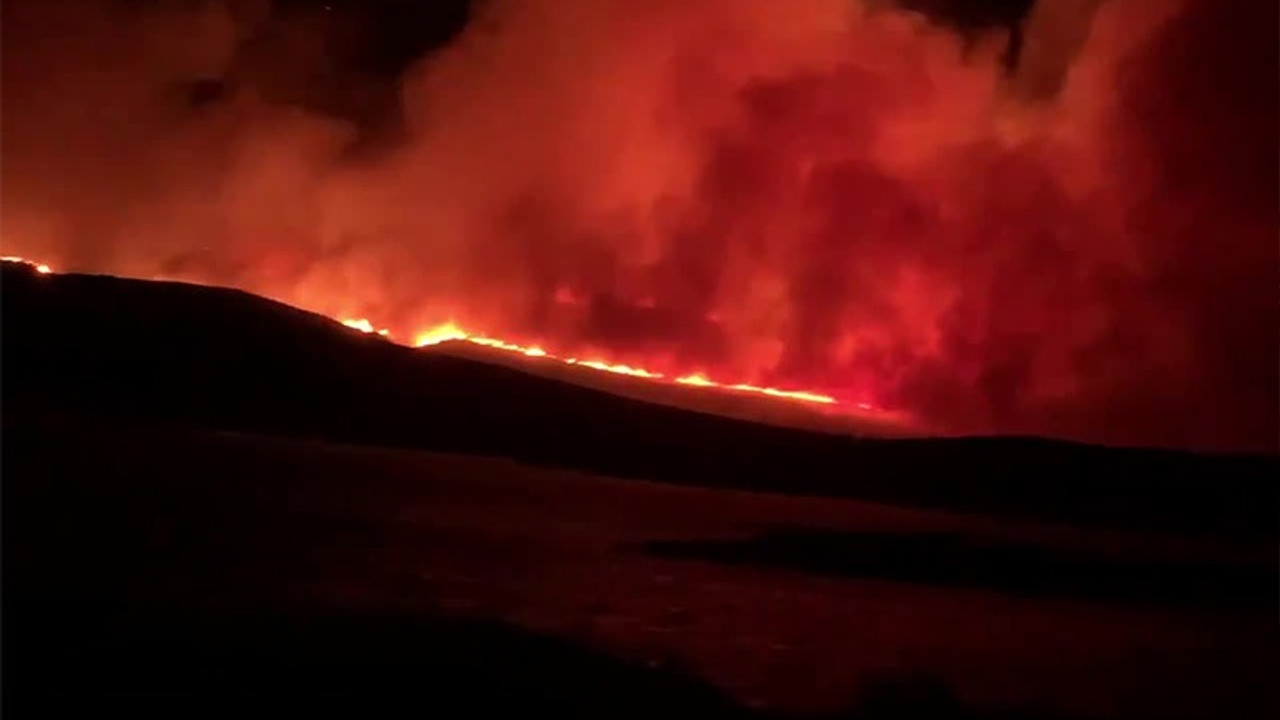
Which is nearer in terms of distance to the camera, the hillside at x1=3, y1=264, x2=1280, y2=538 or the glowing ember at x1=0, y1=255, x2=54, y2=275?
the hillside at x1=3, y1=264, x2=1280, y2=538

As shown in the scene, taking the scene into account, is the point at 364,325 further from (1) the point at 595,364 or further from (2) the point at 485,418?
(2) the point at 485,418

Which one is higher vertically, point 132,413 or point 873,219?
point 873,219

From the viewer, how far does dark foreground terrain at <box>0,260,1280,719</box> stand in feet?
27.1

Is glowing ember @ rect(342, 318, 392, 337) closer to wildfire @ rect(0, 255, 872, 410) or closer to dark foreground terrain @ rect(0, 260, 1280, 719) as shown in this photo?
wildfire @ rect(0, 255, 872, 410)

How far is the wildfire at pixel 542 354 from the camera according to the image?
2277 centimetres

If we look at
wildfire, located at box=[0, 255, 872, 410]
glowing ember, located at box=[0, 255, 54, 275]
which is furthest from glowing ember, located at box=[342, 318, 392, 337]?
glowing ember, located at box=[0, 255, 54, 275]

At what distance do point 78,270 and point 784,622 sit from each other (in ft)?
54.2

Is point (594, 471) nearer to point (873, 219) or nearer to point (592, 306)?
point (592, 306)

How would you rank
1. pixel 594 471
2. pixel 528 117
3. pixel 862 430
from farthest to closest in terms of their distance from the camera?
pixel 528 117 → pixel 862 430 → pixel 594 471

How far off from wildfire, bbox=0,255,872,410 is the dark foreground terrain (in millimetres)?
1368

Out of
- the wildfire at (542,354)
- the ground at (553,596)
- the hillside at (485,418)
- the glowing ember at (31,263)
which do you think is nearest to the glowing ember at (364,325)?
the wildfire at (542,354)

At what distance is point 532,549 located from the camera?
39.4ft

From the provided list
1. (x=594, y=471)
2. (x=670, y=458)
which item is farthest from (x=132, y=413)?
(x=670, y=458)

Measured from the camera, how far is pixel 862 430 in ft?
71.7
